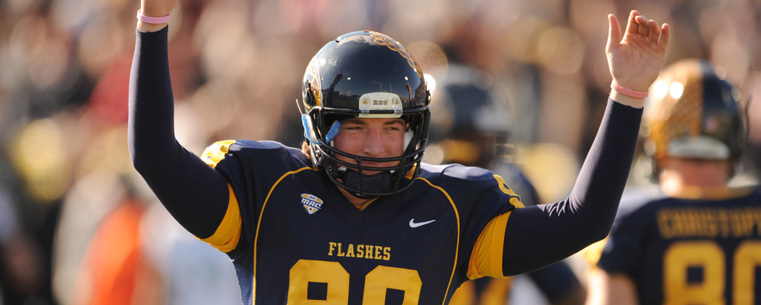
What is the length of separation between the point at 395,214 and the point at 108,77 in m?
6.08

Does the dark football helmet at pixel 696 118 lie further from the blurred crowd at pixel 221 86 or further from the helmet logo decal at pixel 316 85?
the helmet logo decal at pixel 316 85

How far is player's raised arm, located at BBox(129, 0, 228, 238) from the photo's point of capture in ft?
9.02

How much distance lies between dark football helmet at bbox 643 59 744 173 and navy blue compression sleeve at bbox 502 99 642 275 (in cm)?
174

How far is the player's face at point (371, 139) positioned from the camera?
3.08 metres

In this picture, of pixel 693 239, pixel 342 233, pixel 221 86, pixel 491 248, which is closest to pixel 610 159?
pixel 491 248

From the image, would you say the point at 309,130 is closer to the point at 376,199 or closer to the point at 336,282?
the point at 376,199

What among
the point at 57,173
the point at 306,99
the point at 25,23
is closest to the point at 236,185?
the point at 306,99

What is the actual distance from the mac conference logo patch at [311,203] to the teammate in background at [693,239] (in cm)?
181

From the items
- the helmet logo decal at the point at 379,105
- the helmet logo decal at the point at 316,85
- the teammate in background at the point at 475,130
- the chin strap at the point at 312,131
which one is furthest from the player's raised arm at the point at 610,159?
the teammate in background at the point at 475,130

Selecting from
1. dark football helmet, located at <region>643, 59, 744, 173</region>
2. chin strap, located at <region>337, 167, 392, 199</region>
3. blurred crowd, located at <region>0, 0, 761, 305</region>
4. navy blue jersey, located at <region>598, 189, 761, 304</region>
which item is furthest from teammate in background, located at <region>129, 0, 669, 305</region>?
blurred crowd, located at <region>0, 0, 761, 305</region>

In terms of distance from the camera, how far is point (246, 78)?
25.4ft

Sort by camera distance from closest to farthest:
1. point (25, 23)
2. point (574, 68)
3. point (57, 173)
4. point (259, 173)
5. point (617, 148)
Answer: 1. point (617, 148)
2. point (259, 173)
3. point (574, 68)
4. point (57, 173)
5. point (25, 23)

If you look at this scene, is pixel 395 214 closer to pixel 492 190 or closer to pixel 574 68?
pixel 492 190

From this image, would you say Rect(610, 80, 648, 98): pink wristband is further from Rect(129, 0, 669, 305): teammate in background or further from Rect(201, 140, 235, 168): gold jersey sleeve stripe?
Rect(201, 140, 235, 168): gold jersey sleeve stripe
